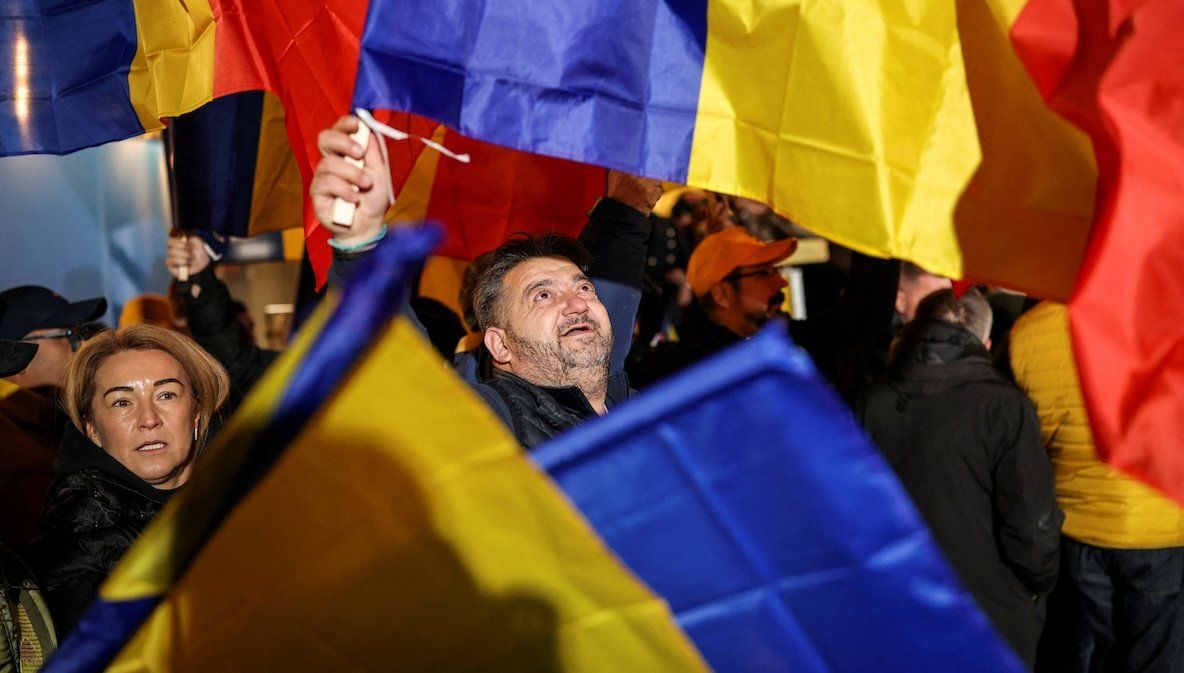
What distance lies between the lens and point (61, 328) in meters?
4.25

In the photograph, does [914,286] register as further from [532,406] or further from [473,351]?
[532,406]

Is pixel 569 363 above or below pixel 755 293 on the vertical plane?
above

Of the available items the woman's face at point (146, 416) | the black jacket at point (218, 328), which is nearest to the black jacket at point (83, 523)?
the woman's face at point (146, 416)

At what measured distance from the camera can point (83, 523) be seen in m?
2.44

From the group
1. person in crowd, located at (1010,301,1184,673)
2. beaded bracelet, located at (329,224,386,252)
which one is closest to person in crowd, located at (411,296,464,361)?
person in crowd, located at (1010,301,1184,673)

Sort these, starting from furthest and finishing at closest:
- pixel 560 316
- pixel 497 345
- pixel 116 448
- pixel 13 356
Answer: pixel 13 356 → pixel 497 345 → pixel 560 316 → pixel 116 448

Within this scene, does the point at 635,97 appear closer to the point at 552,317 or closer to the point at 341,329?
the point at 552,317

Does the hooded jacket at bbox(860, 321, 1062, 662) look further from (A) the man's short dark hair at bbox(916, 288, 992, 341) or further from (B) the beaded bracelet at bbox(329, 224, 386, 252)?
(B) the beaded bracelet at bbox(329, 224, 386, 252)

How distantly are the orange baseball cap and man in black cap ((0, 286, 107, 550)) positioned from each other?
244 cm

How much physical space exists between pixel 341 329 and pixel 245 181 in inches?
116

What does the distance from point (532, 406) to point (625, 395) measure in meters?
0.49

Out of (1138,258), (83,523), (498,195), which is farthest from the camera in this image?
(498,195)

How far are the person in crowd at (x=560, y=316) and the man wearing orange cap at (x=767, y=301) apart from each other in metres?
1.31

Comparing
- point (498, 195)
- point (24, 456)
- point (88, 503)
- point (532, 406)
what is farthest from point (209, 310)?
point (532, 406)
